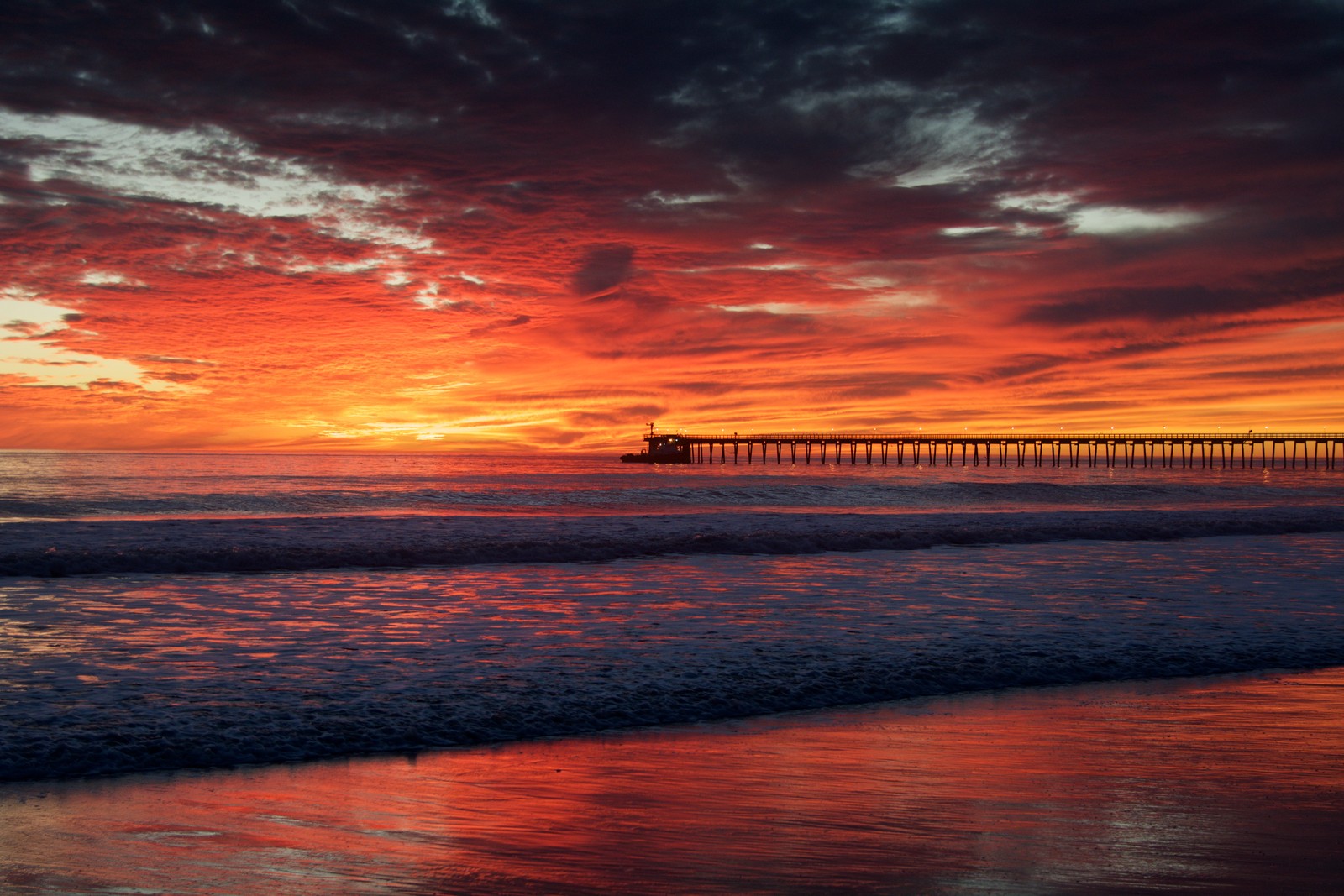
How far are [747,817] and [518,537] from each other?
1877 cm

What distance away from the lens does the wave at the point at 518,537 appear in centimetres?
1794

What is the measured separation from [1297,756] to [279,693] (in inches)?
288

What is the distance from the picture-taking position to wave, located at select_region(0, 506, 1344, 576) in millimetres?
17938

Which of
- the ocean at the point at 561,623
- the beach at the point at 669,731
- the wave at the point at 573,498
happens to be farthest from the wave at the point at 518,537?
the wave at the point at 573,498

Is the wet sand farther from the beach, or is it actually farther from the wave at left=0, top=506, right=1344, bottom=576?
the wave at left=0, top=506, right=1344, bottom=576

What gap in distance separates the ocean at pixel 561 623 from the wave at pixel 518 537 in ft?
0.45

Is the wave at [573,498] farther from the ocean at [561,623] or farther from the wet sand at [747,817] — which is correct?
the wet sand at [747,817]

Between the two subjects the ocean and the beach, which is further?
the ocean

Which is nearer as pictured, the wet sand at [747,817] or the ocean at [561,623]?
the wet sand at [747,817]

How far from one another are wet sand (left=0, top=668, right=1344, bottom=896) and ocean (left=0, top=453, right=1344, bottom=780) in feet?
2.46

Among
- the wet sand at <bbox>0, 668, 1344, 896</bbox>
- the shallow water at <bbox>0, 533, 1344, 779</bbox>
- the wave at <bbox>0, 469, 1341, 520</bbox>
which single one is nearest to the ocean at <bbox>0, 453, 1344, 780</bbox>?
the shallow water at <bbox>0, 533, 1344, 779</bbox>

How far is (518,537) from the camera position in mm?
23203

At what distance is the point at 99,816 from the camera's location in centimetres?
497

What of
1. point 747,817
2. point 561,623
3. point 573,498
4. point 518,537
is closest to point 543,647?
point 561,623
